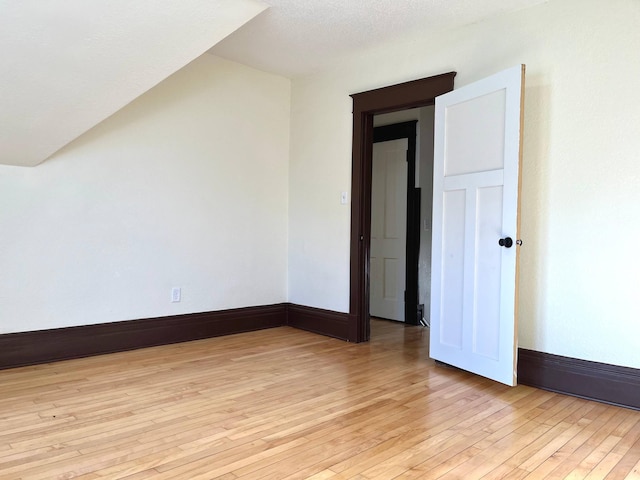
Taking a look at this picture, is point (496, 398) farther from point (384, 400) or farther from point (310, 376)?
point (310, 376)

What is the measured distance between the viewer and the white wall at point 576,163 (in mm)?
2686

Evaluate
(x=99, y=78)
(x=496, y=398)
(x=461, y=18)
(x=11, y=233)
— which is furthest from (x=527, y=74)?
(x=11, y=233)

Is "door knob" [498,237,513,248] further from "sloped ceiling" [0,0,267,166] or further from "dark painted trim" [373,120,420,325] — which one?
"dark painted trim" [373,120,420,325]

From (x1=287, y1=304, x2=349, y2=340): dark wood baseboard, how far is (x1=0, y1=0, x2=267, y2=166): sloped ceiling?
8.08 feet

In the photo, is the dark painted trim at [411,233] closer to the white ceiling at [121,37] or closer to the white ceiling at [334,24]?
the white ceiling at [334,24]

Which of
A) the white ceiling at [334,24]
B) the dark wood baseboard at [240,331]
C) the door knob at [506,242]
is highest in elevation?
the white ceiling at [334,24]

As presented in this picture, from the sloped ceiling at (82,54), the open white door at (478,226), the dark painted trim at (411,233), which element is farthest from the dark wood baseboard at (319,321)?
the sloped ceiling at (82,54)

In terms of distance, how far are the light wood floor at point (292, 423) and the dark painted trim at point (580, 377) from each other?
0.24 ft

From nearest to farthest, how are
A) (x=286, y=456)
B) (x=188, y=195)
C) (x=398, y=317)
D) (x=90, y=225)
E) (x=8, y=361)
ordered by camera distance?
(x=286, y=456) < (x=8, y=361) < (x=90, y=225) < (x=188, y=195) < (x=398, y=317)

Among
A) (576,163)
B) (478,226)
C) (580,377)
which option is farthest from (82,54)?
(580,377)

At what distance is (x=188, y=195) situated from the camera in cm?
404

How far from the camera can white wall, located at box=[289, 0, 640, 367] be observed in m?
2.69

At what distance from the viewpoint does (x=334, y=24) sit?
3.41 metres

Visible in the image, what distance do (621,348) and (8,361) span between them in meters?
3.82
